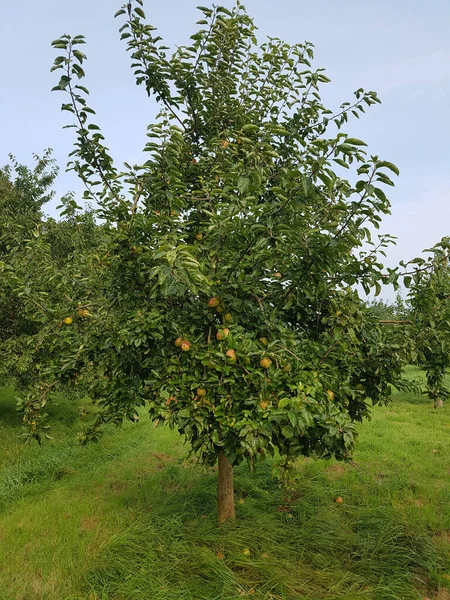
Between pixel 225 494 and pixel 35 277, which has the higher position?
pixel 35 277

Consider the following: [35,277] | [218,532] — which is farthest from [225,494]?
[35,277]

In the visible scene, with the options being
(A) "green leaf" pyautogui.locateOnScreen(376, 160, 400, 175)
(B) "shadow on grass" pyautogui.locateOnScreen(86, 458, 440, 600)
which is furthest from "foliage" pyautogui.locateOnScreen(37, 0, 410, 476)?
(B) "shadow on grass" pyautogui.locateOnScreen(86, 458, 440, 600)

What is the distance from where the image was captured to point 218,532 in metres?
4.05

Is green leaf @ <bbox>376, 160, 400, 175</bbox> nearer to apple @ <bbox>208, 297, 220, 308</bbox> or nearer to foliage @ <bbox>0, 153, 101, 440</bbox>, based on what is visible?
apple @ <bbox>208, 297, 220, 308</bbox>

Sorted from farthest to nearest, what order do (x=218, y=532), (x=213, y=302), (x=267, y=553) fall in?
(x=218, y=532)
(x=267, y=553)
(x=213, y=302)

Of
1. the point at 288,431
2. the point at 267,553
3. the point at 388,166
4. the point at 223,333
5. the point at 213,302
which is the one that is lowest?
the point at 267,553

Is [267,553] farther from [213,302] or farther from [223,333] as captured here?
[213,302]

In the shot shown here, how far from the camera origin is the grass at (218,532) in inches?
132

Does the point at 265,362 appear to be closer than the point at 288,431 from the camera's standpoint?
No

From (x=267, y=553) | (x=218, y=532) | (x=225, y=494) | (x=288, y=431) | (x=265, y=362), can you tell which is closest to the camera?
(x=288, y=431)

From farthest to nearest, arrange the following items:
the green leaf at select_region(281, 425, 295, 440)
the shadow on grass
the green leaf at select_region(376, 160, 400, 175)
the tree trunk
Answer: the tree trunk → the shadow on grass → the green leaf at select_region(281, 425, 295, 440) → the green leaf at select_region(376, 160, 400, 175)

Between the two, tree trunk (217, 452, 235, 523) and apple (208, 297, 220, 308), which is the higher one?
apple (208, 297, 220, 308)

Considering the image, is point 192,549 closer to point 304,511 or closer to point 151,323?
point 304,511

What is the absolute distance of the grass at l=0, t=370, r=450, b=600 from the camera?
3.35 m
